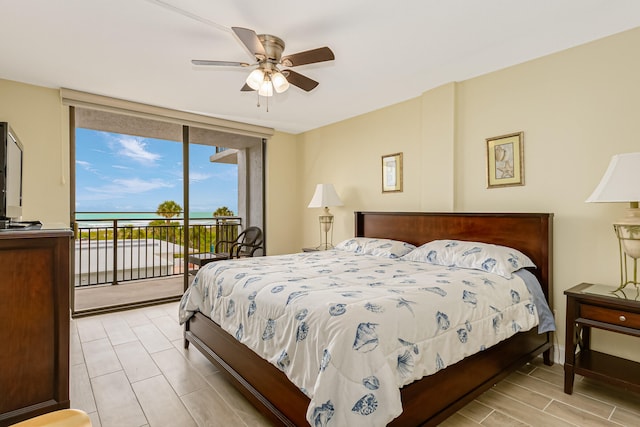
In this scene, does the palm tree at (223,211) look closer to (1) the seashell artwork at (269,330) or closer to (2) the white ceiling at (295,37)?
(2) the white ceiling at (295,37)

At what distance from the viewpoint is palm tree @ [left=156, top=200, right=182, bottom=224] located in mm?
5586

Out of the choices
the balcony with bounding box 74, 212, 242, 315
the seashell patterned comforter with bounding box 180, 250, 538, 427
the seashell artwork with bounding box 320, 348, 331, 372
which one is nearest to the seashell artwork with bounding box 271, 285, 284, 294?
the seashell patterned comforter with bounding box 180, 250, 538, 427

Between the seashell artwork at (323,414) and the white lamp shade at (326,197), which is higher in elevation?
the white lamp shade at (326,197)

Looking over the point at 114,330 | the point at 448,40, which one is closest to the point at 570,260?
the point at 448,40

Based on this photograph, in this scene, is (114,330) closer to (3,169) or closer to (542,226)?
(3,169)

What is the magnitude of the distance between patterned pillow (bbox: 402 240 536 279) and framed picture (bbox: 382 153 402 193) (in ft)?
3.57

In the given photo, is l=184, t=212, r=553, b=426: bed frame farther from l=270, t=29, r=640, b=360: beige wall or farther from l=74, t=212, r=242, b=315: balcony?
l=74, t=212, r=242, b=315: balcony

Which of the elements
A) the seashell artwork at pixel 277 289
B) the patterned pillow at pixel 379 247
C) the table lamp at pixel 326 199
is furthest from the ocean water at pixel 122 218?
the seashell artwork at pixel 277 289

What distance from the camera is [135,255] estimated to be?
5.55 meters

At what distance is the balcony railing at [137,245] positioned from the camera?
16.5 feet

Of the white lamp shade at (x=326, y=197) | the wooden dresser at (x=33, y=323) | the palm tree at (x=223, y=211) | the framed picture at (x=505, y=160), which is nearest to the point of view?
the wooden dresser at (x=33, y=323)

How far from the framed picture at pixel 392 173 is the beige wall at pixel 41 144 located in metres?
3.56

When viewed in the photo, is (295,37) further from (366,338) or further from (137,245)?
(137,245)

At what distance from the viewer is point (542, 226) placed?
8.30 feet
